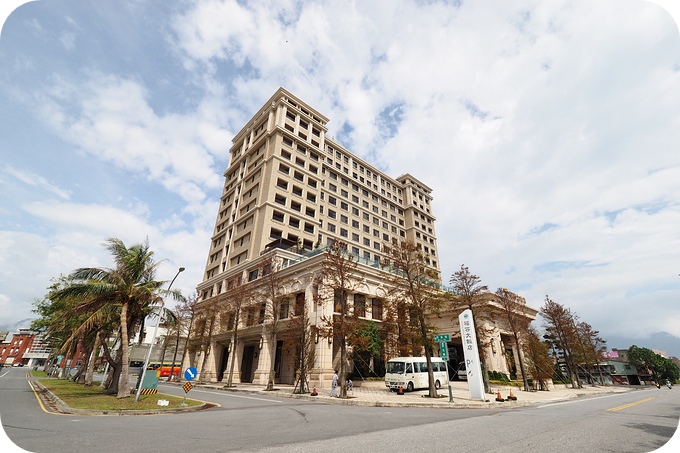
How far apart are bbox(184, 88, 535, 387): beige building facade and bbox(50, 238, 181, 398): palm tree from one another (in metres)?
11.1

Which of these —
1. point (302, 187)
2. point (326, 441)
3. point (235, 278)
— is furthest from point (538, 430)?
point (302, 187)

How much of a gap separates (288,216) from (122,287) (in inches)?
1115

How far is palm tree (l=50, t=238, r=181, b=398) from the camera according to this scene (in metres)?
19.2

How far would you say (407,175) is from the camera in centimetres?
7844

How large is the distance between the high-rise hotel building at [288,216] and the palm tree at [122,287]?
13.8 metres

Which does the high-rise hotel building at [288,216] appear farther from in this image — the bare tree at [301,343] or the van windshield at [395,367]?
the van windshield at [395,367]

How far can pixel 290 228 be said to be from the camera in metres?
46.6

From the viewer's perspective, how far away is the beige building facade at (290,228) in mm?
33094

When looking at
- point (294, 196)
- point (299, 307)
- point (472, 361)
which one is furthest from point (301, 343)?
point (294, 196)

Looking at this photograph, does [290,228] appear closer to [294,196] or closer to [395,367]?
[294,196]

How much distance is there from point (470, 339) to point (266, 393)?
1572cm

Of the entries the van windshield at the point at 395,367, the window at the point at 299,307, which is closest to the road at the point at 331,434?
the van windshield at the point at 395,367

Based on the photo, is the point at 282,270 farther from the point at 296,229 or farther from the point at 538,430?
the point at 538,430

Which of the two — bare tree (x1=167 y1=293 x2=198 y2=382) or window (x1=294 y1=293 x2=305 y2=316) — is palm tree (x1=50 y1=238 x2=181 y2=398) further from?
bare tree (x1=167 y1=293 x2=198 y2=382)
